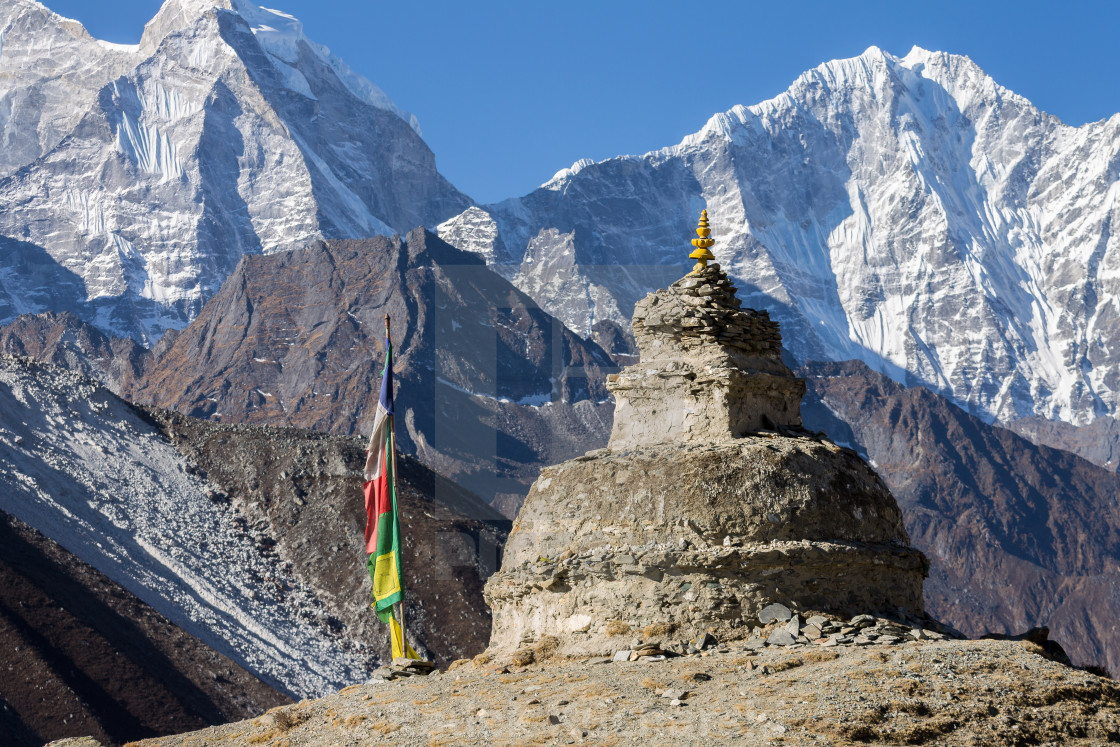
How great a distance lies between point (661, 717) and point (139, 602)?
65.4 m

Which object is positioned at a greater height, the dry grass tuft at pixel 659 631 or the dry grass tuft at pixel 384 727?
the dry grass tuft at pixel 659 631

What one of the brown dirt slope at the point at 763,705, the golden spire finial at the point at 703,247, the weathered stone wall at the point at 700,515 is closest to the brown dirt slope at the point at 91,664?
the weathered stone wall at the point at 700,515

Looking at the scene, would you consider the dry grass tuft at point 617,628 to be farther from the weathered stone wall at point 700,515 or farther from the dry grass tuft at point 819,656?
the dry grass tuft at point 819,656

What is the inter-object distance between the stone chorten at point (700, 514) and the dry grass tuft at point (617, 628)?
2 cm

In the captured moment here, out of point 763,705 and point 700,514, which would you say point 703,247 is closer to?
point 700,514

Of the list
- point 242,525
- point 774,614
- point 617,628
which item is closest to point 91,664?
point 242,525

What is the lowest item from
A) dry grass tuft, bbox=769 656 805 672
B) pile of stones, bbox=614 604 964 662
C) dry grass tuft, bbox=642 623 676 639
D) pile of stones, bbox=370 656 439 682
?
pile of stones, bbox=370 656 439 682

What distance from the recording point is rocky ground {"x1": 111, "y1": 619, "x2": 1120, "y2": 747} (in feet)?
39.7

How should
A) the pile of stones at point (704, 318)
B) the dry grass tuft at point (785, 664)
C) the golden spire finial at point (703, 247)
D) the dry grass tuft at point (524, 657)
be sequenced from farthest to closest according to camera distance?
the golden spire finial at point (703, 247)
the pile of stones at point (704, 318)
the dry grass tuft at point (524, 657)
the dry grass tuft at point (785, 664)

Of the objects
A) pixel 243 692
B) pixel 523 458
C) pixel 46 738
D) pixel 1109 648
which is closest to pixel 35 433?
pixel 243 692

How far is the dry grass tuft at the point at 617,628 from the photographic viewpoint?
1526cm

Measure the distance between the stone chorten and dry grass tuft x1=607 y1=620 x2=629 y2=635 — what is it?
0.05 ft

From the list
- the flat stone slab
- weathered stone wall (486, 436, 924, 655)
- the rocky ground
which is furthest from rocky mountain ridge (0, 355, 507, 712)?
the flat stone slab

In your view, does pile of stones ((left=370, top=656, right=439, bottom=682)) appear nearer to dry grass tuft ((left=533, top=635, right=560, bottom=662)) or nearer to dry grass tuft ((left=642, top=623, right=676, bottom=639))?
dry grass tuft ((left=533, top=635, right=560, bottom=662))
